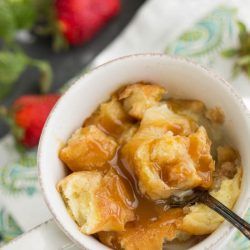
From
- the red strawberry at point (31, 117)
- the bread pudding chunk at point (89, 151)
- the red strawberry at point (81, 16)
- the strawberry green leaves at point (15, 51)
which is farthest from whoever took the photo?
the red strawberry at point (81, 16)

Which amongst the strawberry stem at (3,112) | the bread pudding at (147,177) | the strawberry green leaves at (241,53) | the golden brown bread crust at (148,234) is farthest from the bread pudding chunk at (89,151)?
the strawberry stem at (3,112)

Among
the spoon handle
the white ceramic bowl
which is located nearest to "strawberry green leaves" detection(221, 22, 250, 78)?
the white ceramic bowl

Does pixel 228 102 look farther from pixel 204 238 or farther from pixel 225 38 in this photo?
pixel 225 38

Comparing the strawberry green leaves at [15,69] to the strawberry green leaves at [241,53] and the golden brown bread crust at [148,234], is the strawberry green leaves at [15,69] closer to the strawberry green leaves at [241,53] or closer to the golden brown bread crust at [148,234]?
Result: the strawberry green leaves at [241,53]

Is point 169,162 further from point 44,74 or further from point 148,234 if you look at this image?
point 44,74

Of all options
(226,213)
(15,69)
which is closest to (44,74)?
(15,69)

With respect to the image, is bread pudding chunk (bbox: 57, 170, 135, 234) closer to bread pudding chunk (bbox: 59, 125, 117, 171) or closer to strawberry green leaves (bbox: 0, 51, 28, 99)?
bread pudding chunk (bbox: 59, 125, 117, 171)

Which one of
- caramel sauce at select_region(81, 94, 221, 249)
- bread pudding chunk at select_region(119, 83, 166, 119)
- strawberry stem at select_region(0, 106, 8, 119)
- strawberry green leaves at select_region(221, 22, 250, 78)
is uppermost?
strawberry green leaves at select_region(221, 22, 250, 78)
